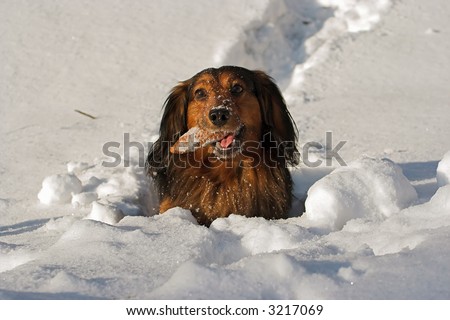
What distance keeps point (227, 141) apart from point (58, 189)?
951 millimetres

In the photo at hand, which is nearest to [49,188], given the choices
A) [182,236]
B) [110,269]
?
[182,236]

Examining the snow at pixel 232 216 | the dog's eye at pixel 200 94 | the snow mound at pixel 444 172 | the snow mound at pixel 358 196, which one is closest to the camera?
the snow at pixel 232 216

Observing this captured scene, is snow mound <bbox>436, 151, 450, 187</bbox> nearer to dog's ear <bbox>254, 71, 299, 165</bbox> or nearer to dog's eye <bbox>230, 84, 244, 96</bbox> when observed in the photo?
dog's ear <bbox>254, 71, 299, 165</bbox>

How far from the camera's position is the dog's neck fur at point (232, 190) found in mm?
3510

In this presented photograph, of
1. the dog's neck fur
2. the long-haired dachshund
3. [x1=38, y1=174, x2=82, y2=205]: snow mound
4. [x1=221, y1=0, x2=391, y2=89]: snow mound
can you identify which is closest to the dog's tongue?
the long-haired dachshund

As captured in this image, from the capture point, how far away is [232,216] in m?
3.10

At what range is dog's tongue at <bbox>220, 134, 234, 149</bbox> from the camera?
3400 mm

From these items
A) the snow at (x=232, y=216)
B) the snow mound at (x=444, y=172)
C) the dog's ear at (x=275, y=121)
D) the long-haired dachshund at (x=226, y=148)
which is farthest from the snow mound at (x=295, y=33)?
the snow mound at (x=444, y=172)

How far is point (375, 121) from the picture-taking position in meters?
4.67

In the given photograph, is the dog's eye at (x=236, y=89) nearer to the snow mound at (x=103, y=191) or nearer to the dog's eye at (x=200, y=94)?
the dog's eye at (x=200, y=94)

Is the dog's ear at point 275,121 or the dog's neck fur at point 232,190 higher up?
the dog's ear at point 275,121

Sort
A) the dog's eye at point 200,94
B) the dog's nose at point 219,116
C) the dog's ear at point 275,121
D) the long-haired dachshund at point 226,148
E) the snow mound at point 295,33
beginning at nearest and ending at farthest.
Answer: the dog's nose at point 219,116 → the long-haired dachshund at point 226,148 → the dog's eye at point 200,94 → the dog's ear at point 275,121 → the snow mound at point 295,33

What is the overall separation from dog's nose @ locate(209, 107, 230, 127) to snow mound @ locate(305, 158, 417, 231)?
0.54 m

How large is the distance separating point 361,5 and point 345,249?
164 inches
